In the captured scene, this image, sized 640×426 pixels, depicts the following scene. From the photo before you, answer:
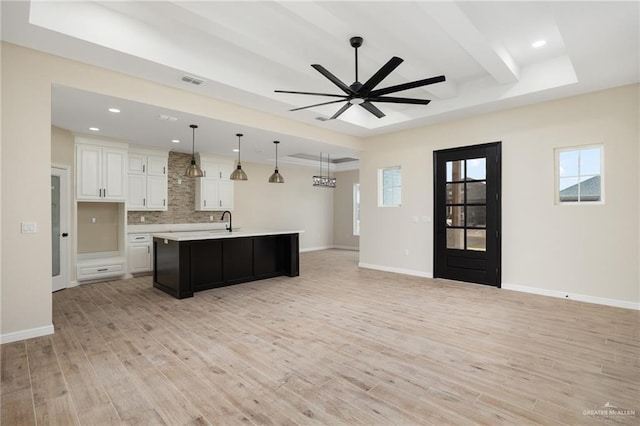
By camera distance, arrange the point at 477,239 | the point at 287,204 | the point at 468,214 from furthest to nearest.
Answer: the point at 287,204, the point at 468,214, the point at 477,239

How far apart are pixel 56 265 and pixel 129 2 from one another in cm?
455

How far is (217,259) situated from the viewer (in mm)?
5617

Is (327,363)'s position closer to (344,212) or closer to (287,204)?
(287,204)

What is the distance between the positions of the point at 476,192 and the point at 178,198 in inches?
258

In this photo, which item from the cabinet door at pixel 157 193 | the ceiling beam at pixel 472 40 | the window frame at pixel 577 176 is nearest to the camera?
the ceiling beam at pixel 472 40

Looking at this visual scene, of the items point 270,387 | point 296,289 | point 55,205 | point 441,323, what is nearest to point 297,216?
point 296,289

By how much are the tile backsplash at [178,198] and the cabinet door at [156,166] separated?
309 millimetres

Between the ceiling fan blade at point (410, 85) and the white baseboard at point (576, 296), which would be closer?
the ceiling fan blade at point (410, 85)

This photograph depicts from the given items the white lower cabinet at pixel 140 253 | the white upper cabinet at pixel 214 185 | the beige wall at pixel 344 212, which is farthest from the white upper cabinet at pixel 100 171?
the beige wall at pixel 344 212

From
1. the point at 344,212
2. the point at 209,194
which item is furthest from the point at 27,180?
the point at 344,212

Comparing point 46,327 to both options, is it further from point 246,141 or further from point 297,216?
point 297,216

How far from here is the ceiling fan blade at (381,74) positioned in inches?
122

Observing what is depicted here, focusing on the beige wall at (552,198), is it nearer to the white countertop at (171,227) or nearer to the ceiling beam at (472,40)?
the ceiling beam at (472,40)

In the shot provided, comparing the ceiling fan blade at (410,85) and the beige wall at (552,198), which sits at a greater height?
the ceiling fan blade at (410,85)
